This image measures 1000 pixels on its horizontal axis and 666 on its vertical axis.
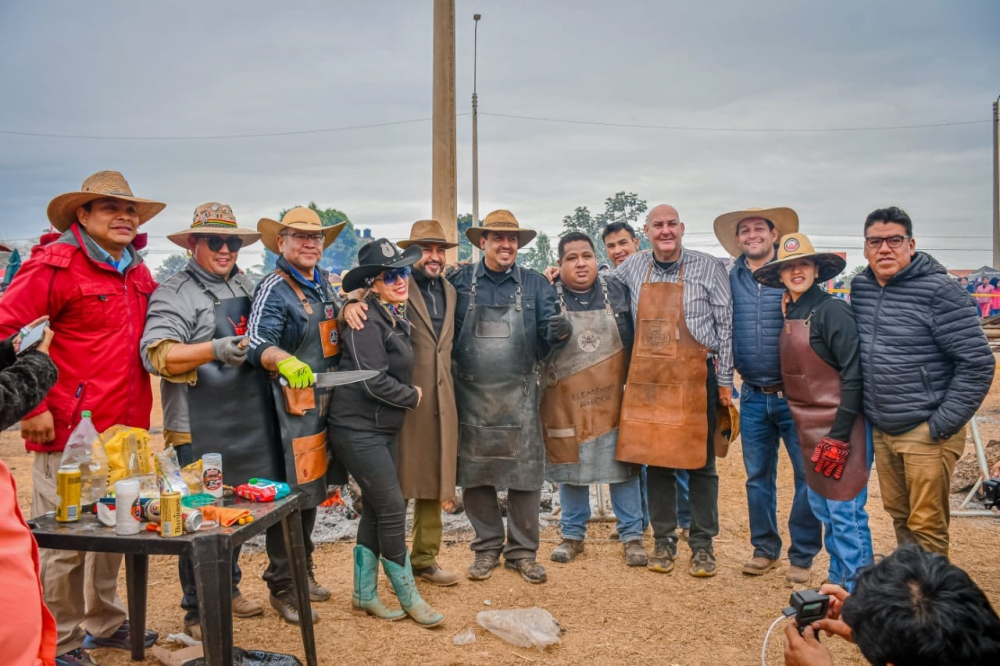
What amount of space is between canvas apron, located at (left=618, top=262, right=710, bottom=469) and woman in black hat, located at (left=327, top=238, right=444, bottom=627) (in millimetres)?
1634

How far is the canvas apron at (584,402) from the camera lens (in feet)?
16.4

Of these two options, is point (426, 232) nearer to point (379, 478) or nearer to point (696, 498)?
point (379, 478)

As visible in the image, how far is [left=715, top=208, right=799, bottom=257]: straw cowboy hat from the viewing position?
4.93 metres

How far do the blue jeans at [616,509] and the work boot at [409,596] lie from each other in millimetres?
1477

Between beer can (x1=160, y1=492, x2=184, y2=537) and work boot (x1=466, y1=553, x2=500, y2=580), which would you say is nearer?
beer can (x1=160, y1=492, x2=184, y2=537)

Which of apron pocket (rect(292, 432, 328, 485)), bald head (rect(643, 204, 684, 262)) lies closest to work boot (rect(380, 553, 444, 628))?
apron pocket (rect(292, 432, 328, 485))

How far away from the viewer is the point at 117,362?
3660 mm

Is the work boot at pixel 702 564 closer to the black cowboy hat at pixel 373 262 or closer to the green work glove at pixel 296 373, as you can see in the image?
the black cowboy hat at pixel 373 262

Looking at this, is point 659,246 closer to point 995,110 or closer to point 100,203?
point 100,203

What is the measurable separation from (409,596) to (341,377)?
130 cm

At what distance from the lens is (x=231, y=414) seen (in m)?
3.83

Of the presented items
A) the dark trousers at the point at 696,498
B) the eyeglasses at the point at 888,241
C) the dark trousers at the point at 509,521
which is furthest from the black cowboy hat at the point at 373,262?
the eyeglasses at the point at 888,241

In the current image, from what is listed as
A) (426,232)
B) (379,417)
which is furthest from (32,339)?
(426,232)

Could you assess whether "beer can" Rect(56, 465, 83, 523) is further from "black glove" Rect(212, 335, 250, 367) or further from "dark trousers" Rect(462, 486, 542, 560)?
"dark trousers" Rect(462, 486, 542, 560)
